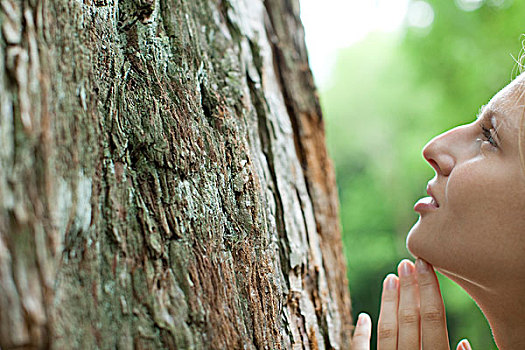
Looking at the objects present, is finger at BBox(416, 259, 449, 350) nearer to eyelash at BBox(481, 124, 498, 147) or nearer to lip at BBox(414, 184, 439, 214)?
lip at BBox(414, 184, 439, 214)

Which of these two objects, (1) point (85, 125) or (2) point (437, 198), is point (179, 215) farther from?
(2) point (437, 198)

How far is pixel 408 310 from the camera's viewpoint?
2.42 feet

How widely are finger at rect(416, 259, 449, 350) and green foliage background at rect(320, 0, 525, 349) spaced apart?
6.08 ft

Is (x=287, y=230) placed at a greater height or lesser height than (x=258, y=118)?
lesser

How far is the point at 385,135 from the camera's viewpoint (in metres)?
4.89

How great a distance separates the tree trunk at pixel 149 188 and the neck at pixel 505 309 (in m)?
0.24

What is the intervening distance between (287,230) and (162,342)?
0.29 meters

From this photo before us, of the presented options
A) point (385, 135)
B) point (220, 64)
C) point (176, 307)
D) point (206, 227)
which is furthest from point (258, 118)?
point (385, 135)

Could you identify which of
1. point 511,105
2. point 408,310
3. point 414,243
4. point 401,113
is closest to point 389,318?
point 408,310

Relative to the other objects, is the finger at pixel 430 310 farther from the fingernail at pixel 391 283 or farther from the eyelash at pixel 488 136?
the eyelash at pixel 488 136

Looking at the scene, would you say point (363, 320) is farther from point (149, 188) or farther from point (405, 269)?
point (149, 188)

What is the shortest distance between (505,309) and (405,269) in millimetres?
152

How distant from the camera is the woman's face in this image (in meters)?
0.64

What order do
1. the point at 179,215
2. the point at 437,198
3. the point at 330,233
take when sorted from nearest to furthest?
1. the point at 179,215
2. the point at 437,198
3. the point at 330,233
